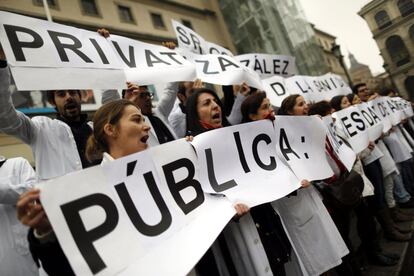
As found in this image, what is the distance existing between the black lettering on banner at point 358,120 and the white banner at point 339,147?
2.27ft

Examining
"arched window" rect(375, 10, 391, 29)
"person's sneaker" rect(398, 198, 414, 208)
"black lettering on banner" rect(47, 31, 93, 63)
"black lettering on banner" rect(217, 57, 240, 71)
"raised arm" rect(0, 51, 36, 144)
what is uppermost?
"arched window" rect(375, 10, 391, 29)

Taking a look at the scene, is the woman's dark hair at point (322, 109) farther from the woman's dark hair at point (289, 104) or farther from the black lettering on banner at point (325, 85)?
the black lettering on banner at point (325, 85)

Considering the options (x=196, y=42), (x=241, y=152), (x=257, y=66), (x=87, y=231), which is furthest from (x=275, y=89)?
(x=87, y=231)

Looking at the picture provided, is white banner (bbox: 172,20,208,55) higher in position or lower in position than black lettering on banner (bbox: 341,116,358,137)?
higher

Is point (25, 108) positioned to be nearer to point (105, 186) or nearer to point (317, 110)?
point (317, 110)

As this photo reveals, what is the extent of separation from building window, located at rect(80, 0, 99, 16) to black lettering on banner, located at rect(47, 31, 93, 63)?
15.0 meters

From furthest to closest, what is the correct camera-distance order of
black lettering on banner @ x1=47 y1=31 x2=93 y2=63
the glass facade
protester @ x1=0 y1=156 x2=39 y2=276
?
the glass facade, black lettering on banner @ x1=47 y1=31 x2=93 y2=63, protester @ x1=0 y1=156 x2=39 y2=276

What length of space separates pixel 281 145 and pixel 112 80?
56.5 inches

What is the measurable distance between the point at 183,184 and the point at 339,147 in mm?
2041

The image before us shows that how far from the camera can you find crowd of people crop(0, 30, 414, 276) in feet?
5.85

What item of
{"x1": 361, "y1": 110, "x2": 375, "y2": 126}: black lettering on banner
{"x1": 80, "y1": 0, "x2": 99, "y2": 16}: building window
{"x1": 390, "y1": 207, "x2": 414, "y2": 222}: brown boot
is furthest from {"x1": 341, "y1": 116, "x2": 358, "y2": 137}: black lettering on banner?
{"x1": 80, "y1": 0, "x2": 99, "y2": 16}: building window

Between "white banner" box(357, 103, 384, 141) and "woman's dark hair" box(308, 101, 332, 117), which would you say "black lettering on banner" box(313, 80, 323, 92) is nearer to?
"white banner" box(357, 103, 384, 141)

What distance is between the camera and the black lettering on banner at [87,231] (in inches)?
48.0

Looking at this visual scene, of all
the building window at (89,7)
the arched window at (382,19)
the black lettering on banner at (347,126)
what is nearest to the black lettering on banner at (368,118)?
the black lettering on banner at (347,126)
